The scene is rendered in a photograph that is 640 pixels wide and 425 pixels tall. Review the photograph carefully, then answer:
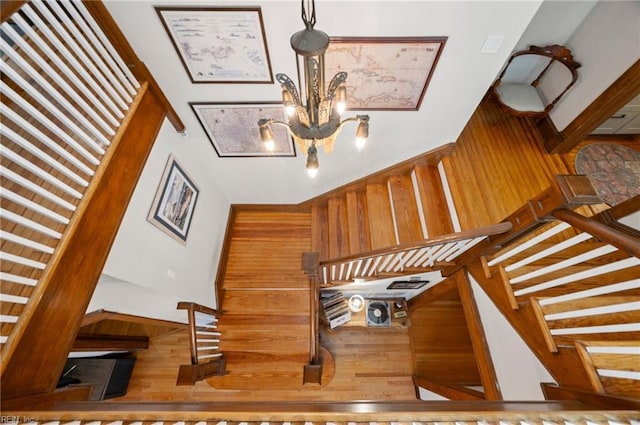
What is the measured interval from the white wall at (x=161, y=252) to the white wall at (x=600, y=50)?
4.48 metres

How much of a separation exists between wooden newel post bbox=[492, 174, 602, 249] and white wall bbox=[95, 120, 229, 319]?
2.59 metres

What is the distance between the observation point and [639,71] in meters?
2.38

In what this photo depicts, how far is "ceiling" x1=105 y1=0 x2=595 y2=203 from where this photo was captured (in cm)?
167

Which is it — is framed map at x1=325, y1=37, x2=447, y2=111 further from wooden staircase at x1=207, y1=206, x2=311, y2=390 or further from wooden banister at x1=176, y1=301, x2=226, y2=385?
wooden banister at x1=176, y1=301, x2=226, y2=385

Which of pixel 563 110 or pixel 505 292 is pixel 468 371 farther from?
pixel 563 110

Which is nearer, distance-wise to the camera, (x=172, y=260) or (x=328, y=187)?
(x=172, y=260)

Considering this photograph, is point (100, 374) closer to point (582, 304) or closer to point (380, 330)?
point (380, 330)

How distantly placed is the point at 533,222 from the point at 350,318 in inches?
98.6

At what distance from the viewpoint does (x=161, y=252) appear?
2039mm

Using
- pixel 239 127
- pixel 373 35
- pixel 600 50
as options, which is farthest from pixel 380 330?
pixel 600 50

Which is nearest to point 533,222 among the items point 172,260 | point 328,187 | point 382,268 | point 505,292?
point 505,292

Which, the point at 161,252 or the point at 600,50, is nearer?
the point at 161,252

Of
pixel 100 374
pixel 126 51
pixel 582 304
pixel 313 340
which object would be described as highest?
pixel 126 51

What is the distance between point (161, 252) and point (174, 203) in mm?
462
